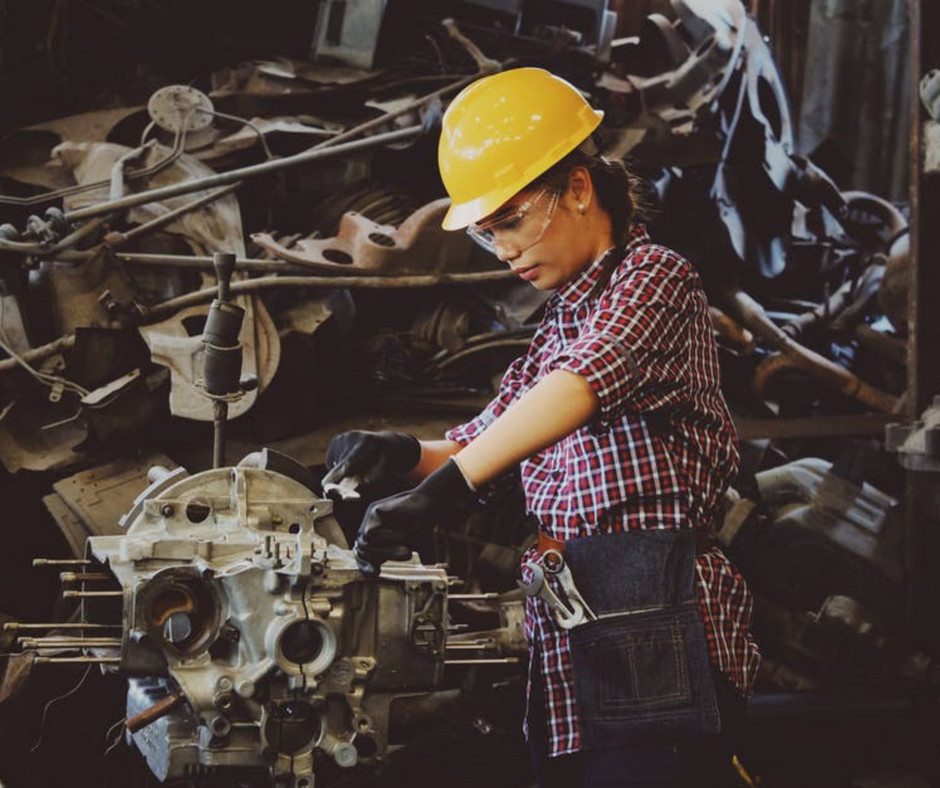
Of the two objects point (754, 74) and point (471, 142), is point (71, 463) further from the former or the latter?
point (754, 74)

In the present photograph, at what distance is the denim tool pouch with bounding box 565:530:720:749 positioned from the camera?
5.97ft

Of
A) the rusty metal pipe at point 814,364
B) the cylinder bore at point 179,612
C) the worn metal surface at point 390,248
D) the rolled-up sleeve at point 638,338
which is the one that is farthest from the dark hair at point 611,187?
the rusty metal pipe at point 814,364

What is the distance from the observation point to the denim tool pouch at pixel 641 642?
5.97 feet

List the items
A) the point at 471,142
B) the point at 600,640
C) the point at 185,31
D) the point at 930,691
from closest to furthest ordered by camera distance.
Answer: the point at 600,640 → the point at 471,142 → the point at 930,691 → the point at 185,31

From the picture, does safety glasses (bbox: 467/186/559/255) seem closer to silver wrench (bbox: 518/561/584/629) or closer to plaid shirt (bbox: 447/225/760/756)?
plaid shirt (bbox: 447/225/760/756)

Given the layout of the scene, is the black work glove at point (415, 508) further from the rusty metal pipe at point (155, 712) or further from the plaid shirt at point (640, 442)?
the rusty metal pipe at point (155, 712)

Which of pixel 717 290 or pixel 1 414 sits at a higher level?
pixel 717 290

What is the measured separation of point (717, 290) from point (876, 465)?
3.79 feet

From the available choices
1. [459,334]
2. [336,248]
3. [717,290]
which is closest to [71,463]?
[336,248]

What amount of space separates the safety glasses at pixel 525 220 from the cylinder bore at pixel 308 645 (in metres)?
0.81

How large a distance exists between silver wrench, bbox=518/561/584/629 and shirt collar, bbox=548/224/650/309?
471 millimetres

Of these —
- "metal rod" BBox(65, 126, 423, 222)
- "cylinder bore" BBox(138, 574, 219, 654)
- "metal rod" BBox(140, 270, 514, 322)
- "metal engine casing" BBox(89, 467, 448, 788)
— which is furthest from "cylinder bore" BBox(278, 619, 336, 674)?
"metal rod" BBox(65, 126, 423, 222)

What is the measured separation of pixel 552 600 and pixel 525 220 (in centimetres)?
67

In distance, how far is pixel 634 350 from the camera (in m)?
1.73
